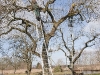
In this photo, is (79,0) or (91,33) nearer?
(79,0)

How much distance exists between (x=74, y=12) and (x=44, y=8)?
279 cm

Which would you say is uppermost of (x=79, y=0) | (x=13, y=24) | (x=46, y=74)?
(x=79, y=0)

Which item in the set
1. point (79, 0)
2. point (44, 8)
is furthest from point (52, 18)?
point (79, 0)

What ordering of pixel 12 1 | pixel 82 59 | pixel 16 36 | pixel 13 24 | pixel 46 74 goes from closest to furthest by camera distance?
pixel 46 74 → pixel 12 1 → pixel 13 24 → pixel 16 36 → pixel 82 59

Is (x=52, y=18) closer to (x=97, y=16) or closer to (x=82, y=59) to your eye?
(x=97, y=16)

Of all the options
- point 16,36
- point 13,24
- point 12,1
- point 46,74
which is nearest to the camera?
point 46,74

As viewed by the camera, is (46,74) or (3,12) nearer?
(46,74)

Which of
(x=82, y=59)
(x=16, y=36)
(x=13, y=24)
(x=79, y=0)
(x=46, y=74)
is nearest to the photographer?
(x=46, y=74)

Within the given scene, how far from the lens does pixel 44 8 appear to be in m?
23.2

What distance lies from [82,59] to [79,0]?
81.1m

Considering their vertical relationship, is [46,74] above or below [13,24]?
below

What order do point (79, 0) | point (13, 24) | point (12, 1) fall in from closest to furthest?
point (12, 1) < point (79, 0) < point (13, 24)

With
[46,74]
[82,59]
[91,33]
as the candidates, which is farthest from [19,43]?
[82,59]

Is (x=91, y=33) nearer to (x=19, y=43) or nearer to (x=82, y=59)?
(x=19, y=43)
